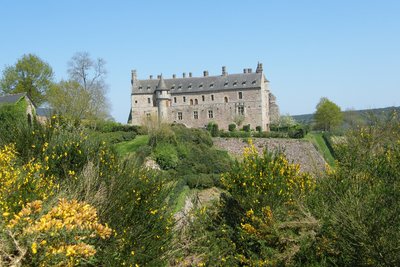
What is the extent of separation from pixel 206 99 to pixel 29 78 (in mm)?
25053

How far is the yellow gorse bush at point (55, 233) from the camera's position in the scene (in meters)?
5.16

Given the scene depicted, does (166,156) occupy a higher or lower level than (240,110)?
lower

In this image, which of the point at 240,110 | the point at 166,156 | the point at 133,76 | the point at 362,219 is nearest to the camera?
the point at 362,219

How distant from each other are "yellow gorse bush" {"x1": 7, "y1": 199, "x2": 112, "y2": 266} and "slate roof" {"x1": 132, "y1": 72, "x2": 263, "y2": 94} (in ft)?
183

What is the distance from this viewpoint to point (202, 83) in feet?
208

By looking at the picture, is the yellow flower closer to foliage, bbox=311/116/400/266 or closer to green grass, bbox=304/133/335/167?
foliage, bbox=311/116/400/266

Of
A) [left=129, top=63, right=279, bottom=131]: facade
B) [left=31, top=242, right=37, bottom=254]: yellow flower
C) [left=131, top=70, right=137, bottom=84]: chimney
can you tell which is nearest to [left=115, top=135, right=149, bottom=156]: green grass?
[left=129, top=63, right=279, bottom=131]: facade

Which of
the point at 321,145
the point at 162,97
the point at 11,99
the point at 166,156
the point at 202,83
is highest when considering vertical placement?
the point at 202,83

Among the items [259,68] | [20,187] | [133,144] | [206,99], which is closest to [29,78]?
[133,144]

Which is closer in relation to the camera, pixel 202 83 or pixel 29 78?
pixel 29 78

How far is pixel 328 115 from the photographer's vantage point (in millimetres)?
67562

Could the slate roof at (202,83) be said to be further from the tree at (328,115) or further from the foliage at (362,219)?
the foliage at (362,219)

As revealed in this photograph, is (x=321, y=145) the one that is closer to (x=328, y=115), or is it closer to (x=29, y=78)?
(x=328, y=115)

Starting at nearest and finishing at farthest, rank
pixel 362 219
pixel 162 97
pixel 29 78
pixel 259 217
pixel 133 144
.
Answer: pixel 362 219, pixel 259 217, pixel 133 144, pixel 29 78, pixel 162 97
